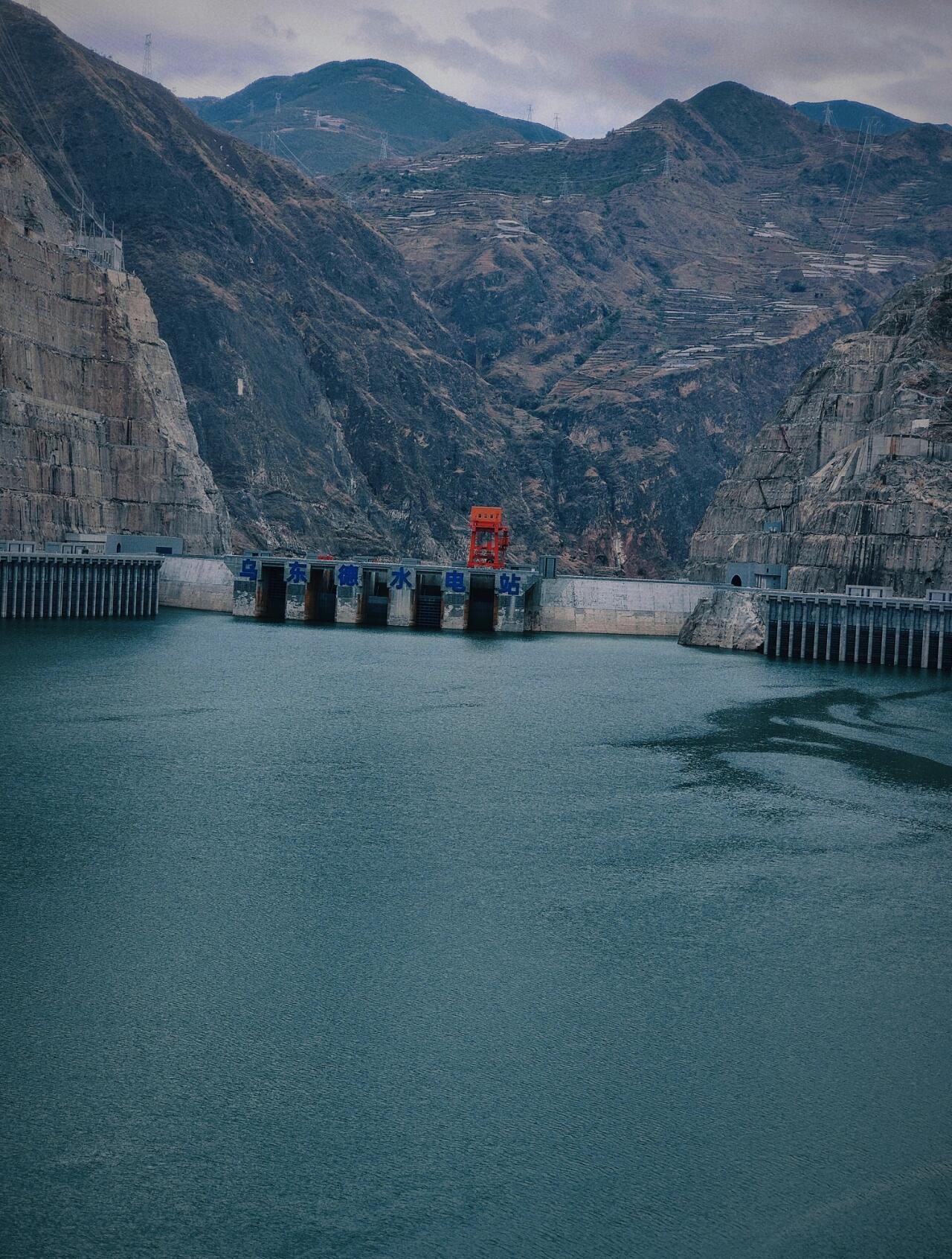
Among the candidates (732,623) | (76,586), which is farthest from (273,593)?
(732,623)

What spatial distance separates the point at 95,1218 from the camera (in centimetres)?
1517

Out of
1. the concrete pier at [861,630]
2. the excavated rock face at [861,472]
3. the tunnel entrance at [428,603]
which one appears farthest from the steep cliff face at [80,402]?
the concrete pier at [861,630]

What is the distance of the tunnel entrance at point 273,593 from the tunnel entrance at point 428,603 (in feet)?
33.0

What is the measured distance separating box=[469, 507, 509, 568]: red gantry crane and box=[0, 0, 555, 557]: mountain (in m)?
33.2

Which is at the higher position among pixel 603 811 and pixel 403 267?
pixel 403 267

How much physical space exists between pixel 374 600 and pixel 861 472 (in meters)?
39.2

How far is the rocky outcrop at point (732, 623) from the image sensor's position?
8706 centimetres

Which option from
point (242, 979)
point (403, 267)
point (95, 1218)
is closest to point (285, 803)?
point (242, 979)

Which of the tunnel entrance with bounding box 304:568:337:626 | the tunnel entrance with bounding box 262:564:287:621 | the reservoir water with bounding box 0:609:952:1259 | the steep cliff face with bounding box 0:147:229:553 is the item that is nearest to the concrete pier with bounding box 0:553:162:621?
the steep cliff face with bounding box 0:147:229:553

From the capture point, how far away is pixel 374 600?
9912 centimetres

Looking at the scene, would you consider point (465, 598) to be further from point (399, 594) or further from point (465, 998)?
point (465, 998)

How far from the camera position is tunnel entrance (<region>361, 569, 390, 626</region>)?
96681 mm

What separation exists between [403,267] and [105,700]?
151 m

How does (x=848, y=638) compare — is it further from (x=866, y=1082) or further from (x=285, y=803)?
(x=866, y=1082)
